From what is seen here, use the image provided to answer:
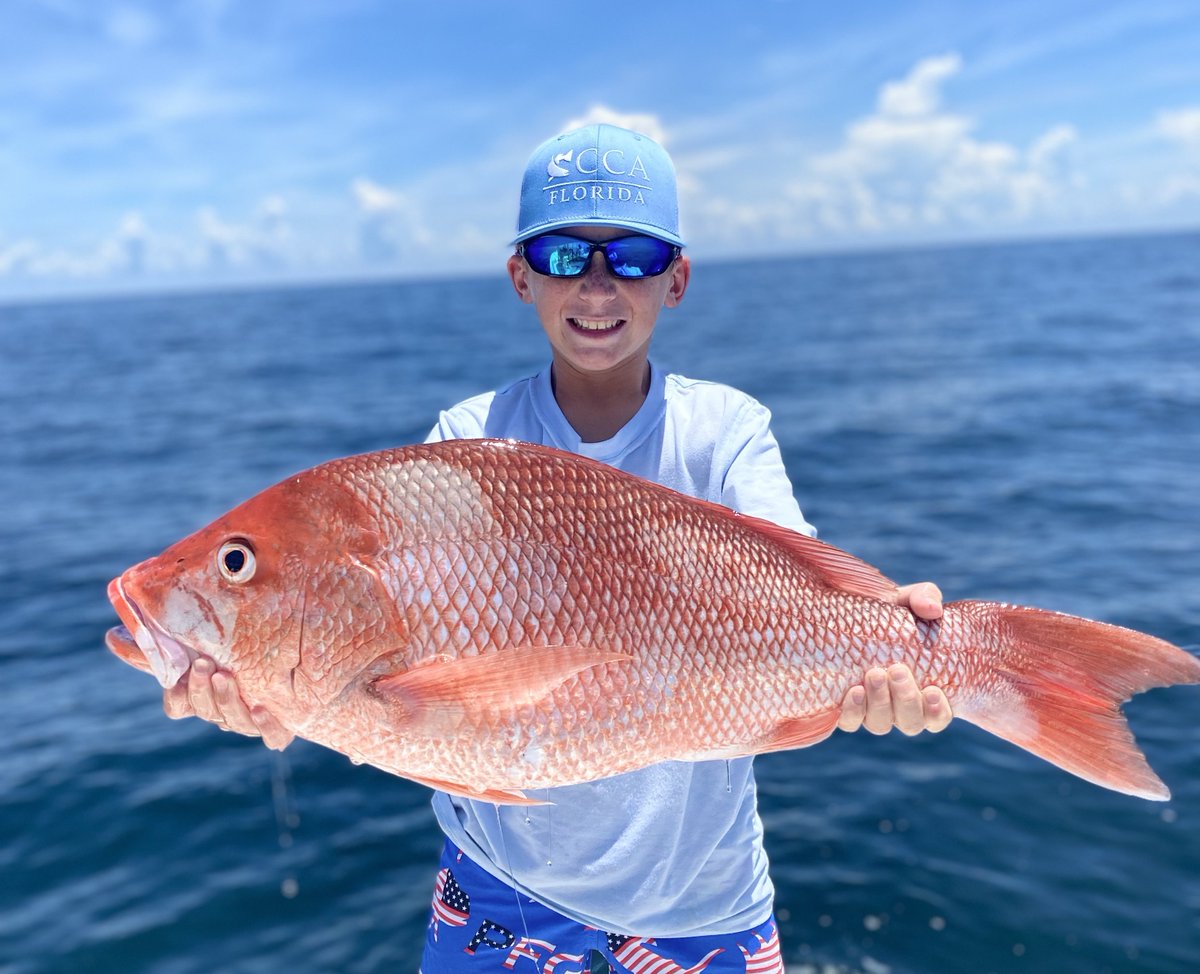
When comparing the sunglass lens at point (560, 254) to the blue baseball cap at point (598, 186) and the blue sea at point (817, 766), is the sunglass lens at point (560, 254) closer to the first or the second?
the blue baseball cap at point (598, 186)

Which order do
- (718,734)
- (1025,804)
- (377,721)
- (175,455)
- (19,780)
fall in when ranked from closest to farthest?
1. (377,721)
2. (718,734)
3. (1025,804)
4. (19,780)
5. (175,455)

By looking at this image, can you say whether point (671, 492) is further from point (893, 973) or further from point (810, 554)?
point (893, 973)

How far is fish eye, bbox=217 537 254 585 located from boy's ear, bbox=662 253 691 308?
1.50m

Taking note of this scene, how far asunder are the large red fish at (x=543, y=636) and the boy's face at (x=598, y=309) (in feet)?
1.81

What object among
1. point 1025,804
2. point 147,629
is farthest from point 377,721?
point 1025,804

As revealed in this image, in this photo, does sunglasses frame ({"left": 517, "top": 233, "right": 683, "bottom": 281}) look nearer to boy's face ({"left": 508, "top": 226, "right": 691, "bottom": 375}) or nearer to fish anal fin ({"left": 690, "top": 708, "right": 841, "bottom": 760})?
boy's face ({"left": 508, "top": 226, "right": 691, "bottom": 375})

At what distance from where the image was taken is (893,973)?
5.62 metres

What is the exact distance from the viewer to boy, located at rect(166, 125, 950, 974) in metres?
2.71

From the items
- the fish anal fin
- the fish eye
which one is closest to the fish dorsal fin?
the fish anal fin

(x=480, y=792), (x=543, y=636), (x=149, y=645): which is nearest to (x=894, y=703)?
(x=543, y=636)

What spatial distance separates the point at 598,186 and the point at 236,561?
1.47 meters

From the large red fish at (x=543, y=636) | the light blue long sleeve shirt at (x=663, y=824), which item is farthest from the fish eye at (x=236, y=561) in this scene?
the light blue long sleeve shirt at (x=663, y=824)

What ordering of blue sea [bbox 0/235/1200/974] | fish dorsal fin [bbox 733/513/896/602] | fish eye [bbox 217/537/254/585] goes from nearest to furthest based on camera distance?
fish eye [bbox 217/537/254/585] → fish dorsal fin [bbox 733/513/896/602] → blue sea [bbox 0/235/1200/974]

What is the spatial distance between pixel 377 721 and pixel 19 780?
25.7 feet
